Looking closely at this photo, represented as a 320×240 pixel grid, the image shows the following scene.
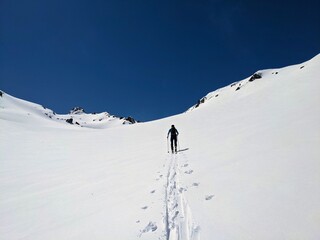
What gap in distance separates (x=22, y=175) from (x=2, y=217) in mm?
6329

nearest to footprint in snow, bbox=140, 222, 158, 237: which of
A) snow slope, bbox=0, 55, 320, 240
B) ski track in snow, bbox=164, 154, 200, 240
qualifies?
snow slope, bbox=0, 55, 320, 240

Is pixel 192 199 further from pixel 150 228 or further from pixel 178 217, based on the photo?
pixel 150 228

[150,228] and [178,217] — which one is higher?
[178,217]

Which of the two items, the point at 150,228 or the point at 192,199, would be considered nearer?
the point at 150,228

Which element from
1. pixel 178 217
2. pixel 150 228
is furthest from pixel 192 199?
pixel 150 228

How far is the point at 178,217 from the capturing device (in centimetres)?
548

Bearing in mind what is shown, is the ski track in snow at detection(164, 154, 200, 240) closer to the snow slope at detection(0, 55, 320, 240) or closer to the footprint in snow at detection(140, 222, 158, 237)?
the snow slope at detection(0, 55, 320, 240)

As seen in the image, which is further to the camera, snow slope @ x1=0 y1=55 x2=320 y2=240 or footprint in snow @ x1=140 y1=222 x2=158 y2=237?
footprint in snow @ x1=140 y1=222 x2=158 y2=237

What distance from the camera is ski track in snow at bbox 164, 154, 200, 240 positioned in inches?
185

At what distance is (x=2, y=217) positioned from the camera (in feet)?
23.6

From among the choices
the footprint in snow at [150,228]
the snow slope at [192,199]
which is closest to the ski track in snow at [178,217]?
the snow slope at [192,199]

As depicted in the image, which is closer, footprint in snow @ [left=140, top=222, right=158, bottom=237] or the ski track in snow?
the ski track in snow

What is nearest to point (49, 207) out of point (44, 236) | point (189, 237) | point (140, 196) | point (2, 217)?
point (2, 217)

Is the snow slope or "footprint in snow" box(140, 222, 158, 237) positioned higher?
the snow slope
